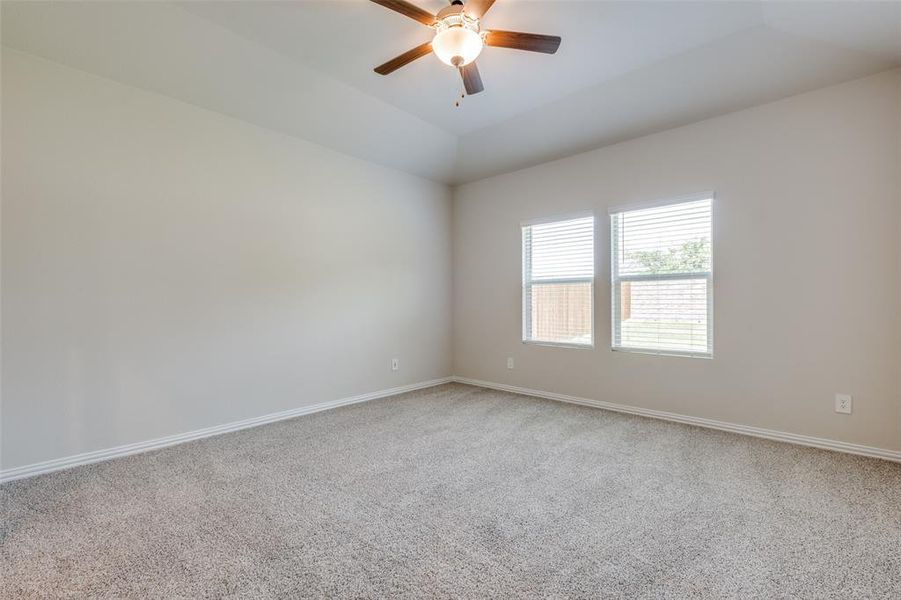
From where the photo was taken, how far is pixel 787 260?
2953 mm

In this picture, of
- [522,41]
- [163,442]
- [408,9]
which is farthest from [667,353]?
[163,442]

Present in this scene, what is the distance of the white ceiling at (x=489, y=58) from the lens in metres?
2.39

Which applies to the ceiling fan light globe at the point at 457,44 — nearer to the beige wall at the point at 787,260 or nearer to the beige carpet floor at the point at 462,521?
the beige wall at the point at 787,260

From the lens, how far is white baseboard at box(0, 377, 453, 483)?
2.45 m

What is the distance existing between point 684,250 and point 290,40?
3.48 metres

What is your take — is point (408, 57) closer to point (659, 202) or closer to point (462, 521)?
point (659, 202)

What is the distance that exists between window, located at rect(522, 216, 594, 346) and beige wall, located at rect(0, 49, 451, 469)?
1.68 meters

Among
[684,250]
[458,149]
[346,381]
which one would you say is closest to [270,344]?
[346,381]

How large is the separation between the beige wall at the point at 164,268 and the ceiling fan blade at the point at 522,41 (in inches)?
88.1

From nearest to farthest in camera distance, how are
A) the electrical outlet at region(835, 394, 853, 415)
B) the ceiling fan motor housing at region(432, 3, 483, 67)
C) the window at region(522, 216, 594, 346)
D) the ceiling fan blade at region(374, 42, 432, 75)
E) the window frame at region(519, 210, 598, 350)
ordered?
the ceiling fan motor housing at region(432, 3, 483, 67), the ceiling fan blade at region(374, 42, 432, 75), the electrical outlet at region(835, 394, 853, 415), the window frame at region(519, 210, 598, 350), the window at region(522, 216, 594, 346)

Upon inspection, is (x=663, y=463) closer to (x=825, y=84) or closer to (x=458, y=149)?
(x=825, y=84)

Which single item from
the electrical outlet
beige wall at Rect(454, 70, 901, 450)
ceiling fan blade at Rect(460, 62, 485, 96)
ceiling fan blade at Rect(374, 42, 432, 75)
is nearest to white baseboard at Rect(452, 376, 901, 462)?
beige wall at Rect(454, 70, 901, 450)

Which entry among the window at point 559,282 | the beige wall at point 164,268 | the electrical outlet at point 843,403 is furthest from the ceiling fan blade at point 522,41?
the electrical outlet at point 843,403

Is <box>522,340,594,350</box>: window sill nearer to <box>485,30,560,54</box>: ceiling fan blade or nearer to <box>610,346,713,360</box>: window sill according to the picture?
<box>610,346,713,360</box>: window sill
